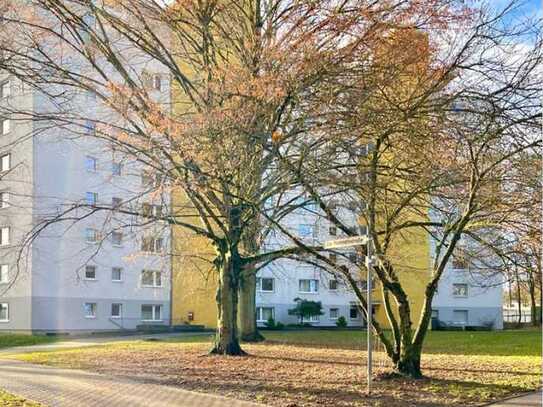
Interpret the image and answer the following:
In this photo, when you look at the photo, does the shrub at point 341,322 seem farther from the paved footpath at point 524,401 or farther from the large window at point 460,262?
the paved footpath at point 524,401

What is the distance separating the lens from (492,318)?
5241cm

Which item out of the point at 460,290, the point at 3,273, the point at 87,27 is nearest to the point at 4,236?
the point at 3,273

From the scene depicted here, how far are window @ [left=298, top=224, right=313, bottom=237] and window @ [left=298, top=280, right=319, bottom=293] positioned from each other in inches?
1229

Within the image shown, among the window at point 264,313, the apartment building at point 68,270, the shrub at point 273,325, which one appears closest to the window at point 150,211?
the apartment building at point 68,270

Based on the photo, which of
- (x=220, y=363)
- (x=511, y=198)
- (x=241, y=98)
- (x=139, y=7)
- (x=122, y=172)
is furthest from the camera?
(x=122, y=172)

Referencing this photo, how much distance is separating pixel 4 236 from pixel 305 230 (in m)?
26.5

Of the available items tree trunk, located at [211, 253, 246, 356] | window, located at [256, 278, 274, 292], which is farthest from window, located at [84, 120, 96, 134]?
window, located at [256, 278, 274, 292]

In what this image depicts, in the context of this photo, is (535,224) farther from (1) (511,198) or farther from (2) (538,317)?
(2) (538,317)

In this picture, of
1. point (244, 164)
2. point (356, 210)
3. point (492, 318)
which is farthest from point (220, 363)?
point (492, 318)

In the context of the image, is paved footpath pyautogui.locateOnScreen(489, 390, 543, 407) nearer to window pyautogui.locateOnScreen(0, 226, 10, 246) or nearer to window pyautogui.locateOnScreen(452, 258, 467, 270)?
window pyautogui.locateOnScreen(452, 258, 467, 270)

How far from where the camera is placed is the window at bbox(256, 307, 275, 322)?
4803 cm

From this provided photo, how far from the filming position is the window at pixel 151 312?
43156 mm

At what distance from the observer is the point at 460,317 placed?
2074 inches

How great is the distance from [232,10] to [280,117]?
4.68 meters
